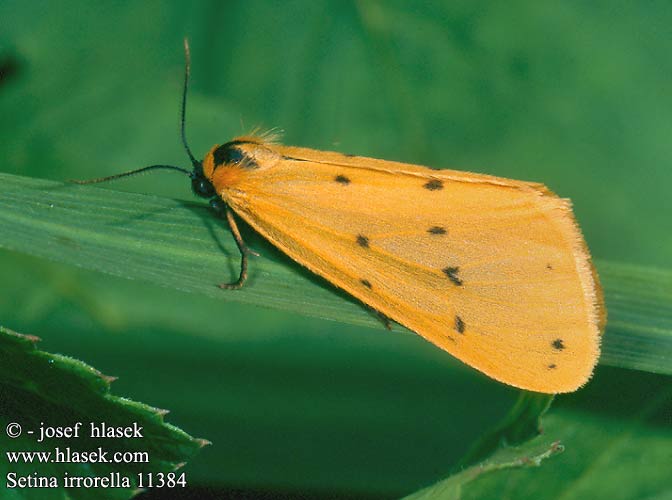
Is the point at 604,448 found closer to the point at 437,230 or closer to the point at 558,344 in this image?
the point at 558,344

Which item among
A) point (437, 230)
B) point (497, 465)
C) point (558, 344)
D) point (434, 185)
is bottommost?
point (497, 465)

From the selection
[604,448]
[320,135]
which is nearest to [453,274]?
[604,448]

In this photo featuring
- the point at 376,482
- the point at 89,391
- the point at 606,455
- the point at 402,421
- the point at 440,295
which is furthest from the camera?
the point at 402,421

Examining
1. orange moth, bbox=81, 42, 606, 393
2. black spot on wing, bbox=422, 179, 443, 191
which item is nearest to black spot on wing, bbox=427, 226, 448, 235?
orange moth, bbox=81, 42, 606, 393

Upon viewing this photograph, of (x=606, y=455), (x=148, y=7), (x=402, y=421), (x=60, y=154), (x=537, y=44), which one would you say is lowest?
(x=606, y=455)

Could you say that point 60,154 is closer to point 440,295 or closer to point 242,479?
point 242,479

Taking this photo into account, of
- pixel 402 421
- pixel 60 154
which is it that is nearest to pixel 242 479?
pixel 402 421

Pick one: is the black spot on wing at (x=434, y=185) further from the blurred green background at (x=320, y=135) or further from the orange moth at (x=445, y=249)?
the blurred green background at (x=320, y=135)
